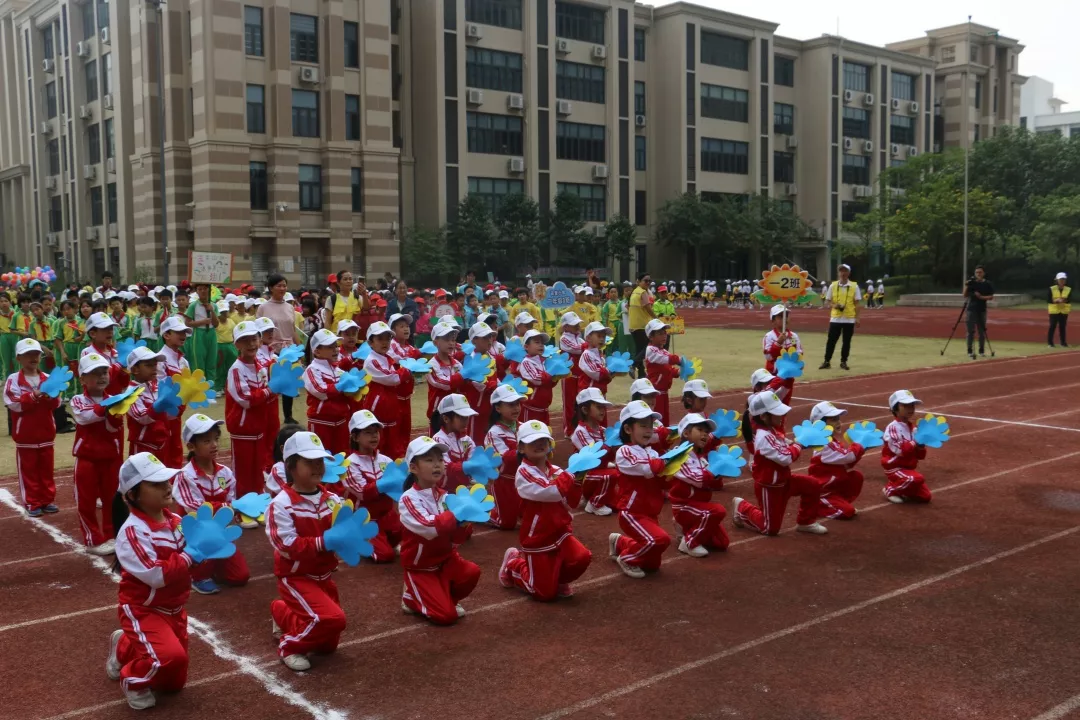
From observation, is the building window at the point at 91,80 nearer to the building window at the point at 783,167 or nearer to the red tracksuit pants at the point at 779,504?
the building window at the point at 783,167

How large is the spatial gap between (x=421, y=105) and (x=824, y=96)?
2778 cm

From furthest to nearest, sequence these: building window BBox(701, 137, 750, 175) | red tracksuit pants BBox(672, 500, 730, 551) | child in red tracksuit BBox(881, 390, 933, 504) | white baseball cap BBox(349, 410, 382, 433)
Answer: building window BBox(701, 137, 750, 175) → child in red tracksuit BBox(881, 390, 933, 504) → red tracksuit pants BBox(672, 500, 730, 551) → white baseball cap BBox(349, 410, 382, 433)

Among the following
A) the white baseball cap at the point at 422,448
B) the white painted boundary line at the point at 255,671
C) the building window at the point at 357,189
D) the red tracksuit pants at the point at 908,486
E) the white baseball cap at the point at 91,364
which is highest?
the building window at the point at 357,189

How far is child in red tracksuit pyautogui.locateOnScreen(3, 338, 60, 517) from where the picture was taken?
27.6 ft

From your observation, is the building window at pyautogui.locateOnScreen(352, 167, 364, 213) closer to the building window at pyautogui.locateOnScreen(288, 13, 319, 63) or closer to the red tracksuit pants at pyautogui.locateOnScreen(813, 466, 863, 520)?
the building window at pyautogui.locateOnScreen(288, 13, 319, 63)

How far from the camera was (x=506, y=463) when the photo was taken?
26.3 feet

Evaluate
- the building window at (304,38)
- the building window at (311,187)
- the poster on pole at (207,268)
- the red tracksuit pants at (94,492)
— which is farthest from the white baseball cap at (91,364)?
the building window at (304,38)

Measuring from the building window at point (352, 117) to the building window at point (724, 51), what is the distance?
23594 mm

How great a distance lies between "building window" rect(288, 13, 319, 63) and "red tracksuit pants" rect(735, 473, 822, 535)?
3323cm

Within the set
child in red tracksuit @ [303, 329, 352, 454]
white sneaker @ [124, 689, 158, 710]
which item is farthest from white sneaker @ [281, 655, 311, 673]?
child in red tracksuit @ [303, 329, 352, 454]

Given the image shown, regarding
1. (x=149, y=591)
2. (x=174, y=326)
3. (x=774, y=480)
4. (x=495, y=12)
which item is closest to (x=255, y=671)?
(x=149, y=591)

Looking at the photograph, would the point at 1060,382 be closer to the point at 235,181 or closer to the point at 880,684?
the point at 880,684

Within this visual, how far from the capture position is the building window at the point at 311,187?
3762 cm

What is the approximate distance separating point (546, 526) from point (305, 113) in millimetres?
34090
